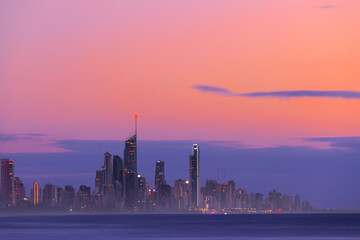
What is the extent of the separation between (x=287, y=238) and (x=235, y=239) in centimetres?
1460

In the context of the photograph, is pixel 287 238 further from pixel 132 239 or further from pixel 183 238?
pixel 132 239

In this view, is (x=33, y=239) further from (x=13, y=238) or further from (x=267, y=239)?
(x=267, y=239)

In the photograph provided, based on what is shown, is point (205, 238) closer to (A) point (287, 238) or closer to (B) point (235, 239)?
(B) point (235, 239)

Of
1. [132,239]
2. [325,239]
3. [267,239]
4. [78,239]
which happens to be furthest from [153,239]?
[325,239]

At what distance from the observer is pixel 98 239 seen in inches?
5906

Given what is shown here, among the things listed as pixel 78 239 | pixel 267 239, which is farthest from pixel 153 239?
pixel 267 239

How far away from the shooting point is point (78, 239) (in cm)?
15000

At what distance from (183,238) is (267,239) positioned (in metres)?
20.7

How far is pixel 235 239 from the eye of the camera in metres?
150

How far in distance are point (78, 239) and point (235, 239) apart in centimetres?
3677

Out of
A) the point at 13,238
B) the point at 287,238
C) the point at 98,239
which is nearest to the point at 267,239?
the point at 287,238

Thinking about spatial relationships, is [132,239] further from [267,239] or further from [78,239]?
[267,239]

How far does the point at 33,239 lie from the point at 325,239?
7011 cm

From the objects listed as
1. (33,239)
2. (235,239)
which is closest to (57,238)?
(33,239)
